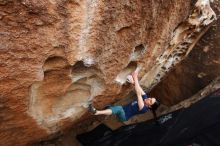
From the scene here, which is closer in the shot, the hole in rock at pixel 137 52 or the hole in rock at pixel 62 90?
the hole in rock at pixel 62 90

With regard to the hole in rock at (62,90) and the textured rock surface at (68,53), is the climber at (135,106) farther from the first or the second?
the hole in rock at (62,90)

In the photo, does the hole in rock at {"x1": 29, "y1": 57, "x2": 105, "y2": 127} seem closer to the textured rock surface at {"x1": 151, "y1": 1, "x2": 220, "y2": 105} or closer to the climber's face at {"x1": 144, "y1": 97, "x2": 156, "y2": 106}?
the climber's face at {"x1": 144, "y1": 97, "x2": 156, "y2": 106}

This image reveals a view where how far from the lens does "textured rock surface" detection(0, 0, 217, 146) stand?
2223 mm

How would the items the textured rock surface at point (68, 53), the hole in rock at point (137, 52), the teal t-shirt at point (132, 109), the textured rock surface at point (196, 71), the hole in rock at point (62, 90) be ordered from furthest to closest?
the textured rock surface at point (196, 71) → the teal t-shirt at point (132, 109) → the hole in rock at point (137, 52) → the hole in rock at point (62, 90) → the textured rock surface at point (68, 53)

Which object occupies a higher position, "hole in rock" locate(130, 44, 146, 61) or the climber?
"hole in rock" locate(130, 44, 146, 61)

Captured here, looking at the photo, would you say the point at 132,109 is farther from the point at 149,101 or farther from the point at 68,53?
the point at 68,53

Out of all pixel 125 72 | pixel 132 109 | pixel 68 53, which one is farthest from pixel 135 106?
pixel 68 53

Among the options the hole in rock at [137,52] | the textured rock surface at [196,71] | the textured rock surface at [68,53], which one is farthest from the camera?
the textured rock surface at [196,71]

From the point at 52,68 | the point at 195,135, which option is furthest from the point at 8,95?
the point at 195,135

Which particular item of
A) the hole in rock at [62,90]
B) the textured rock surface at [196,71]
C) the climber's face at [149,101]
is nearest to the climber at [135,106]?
the climber's face at [149,101]

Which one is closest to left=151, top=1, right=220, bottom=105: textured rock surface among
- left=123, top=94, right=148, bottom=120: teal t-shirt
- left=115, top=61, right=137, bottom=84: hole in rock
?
left=123, top=94, right=148, bottom=120: teal t-shirt

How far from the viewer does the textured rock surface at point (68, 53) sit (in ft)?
7.29

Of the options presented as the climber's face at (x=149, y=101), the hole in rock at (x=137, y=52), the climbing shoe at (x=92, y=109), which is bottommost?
the climber's face at (x=149, y=101)

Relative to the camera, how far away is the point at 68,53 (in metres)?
2.49
